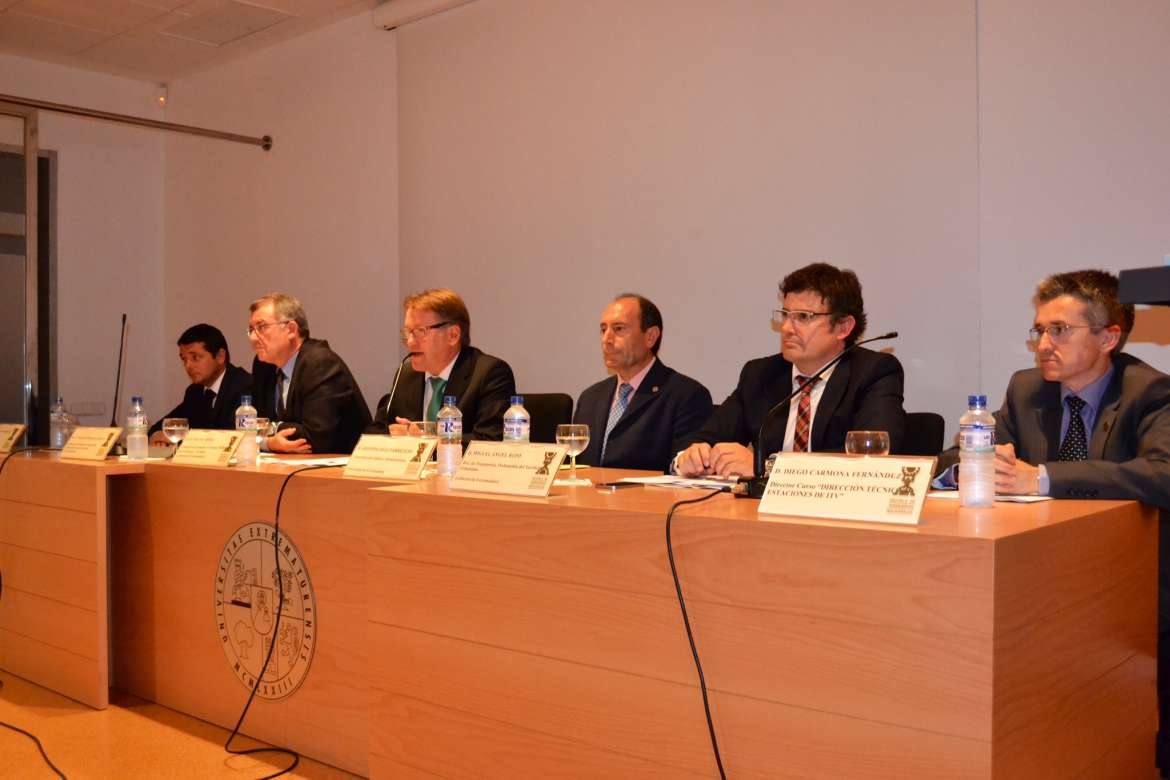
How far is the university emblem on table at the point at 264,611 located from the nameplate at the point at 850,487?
138 centimetres

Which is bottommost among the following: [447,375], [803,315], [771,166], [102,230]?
[447,375]

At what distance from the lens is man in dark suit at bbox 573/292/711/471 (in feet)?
10.6

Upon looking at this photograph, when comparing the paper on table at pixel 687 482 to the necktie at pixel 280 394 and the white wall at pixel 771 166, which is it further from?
the necktie at pixel 280 394

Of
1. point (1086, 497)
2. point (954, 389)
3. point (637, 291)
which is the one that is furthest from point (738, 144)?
point (1086, 497)

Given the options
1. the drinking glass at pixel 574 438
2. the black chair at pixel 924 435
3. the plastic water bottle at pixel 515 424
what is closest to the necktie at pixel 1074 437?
the black chair at pixel 924 435

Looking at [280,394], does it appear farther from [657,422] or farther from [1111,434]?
[1111,434]

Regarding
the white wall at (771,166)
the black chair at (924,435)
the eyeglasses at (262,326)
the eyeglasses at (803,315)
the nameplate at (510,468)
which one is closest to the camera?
the nameplate at (510,468)

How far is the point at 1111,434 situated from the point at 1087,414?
0.14 meters

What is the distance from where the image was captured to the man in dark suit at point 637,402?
127 inches

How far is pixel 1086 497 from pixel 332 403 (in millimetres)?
2510

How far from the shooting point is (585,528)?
176cm

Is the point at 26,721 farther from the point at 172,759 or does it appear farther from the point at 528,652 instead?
the point at 528,652

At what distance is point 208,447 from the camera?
→ 118 inches

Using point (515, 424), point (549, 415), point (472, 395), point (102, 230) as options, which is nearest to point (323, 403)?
point (472, 395)
